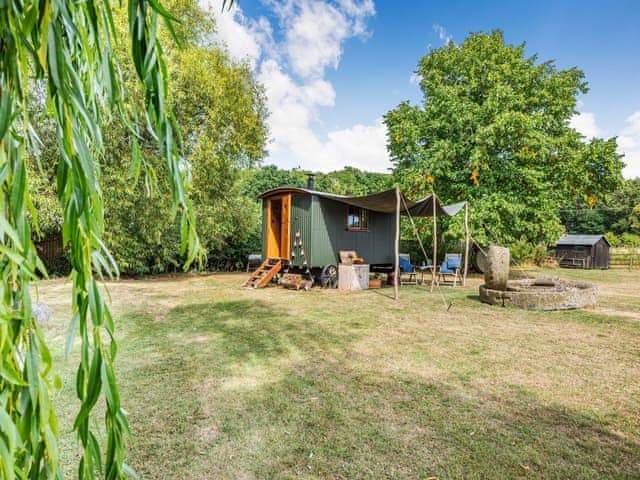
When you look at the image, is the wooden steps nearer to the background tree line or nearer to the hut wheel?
the hut wheel

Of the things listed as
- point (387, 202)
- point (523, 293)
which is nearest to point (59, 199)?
point (523, 293)

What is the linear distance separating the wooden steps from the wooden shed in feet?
62.0

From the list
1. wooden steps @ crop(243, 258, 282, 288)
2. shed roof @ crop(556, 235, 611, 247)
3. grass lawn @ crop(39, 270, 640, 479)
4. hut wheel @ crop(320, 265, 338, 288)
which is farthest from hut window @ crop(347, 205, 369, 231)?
shed roof @ crop(556, 235, 611, 247)

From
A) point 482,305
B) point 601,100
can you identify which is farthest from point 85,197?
point 601,100

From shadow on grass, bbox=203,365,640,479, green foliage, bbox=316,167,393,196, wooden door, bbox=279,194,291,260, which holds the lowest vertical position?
shadow on grass, bbox=203,365,640,479

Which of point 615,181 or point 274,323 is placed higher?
point 615,181

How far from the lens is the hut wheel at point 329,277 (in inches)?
392

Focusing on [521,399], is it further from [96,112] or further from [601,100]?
[601,100]

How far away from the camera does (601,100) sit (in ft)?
44.5

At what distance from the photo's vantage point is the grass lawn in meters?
2.08

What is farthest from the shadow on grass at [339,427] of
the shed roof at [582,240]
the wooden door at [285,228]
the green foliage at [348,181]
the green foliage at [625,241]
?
the green foliage at [625,241]

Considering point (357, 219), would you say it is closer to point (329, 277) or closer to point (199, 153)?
point (329, 277)

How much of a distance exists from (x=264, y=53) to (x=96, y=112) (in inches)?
515

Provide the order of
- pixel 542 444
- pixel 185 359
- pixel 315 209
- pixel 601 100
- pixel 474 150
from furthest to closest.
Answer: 1. pixel 601 100
2. pixel 474 150
3. pixel 315 209
4. pixel 185 359
5. pixel 542 444
